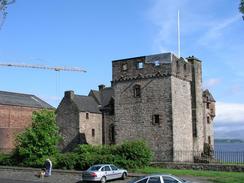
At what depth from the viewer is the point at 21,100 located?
76.7 metres

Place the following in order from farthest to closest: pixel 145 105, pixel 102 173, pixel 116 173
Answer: pixel 145 105 → pixel 116 173 → pixel 102 173

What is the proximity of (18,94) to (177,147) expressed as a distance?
38448 millimetres

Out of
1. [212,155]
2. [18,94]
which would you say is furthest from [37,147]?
[18,94]

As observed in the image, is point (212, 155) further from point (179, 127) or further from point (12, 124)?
point (12, 124)

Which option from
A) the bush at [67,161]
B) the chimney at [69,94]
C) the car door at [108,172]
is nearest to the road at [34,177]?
the car door at [108,172]

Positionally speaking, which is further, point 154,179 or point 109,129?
point 109,129

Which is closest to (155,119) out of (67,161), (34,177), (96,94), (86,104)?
(67,161)

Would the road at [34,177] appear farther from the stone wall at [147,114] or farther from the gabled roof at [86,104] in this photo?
the gabled roof at [86,104]

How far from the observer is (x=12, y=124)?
7194 centimetres

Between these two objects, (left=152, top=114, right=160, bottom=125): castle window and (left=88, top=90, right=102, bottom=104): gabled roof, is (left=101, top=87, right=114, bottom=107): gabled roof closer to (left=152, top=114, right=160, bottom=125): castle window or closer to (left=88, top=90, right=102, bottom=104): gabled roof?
(left=88, top=90, right=102, bottom=104): gabled roof

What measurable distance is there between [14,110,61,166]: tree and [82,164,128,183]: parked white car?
12804mm

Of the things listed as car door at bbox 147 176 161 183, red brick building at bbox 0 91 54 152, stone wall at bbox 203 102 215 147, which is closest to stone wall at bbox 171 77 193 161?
stone wall at bbox 203 102 215 147

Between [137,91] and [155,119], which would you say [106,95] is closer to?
[137,91]

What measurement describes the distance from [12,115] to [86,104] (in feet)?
54.3
